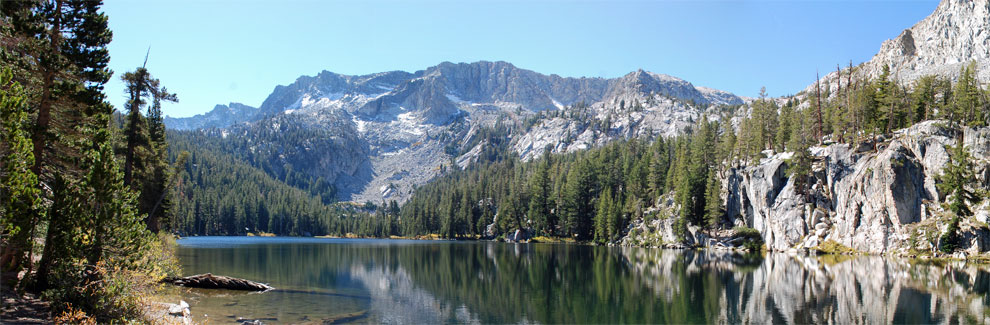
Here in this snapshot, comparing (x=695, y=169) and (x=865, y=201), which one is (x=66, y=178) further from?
(x=695, y=169)

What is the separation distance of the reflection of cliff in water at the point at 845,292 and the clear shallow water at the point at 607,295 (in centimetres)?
7

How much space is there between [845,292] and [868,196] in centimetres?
5031

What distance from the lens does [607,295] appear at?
1335 inches

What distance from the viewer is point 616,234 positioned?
111688mm

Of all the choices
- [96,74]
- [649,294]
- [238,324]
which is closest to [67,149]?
[96,74]

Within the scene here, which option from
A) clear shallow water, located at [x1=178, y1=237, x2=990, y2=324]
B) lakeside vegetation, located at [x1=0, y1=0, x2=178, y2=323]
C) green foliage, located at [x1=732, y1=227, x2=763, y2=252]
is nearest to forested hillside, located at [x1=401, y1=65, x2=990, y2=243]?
green foliage, located at [x1=732, y1=227, x2=763, y2=252]

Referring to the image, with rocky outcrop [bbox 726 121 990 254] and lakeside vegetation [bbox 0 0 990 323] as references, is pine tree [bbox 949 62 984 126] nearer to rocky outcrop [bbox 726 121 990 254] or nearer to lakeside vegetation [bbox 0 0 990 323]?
lakeside vegetation [bbox 0 0 990 323]

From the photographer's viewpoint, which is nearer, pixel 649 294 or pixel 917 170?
pixel 649 294

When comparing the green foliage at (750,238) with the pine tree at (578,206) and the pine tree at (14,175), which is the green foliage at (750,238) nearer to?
the pine tree at (578,206)

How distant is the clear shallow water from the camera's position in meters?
26.3

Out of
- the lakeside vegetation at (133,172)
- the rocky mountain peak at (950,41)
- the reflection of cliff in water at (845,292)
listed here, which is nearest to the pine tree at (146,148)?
the lakeside vegetation at (133,172)

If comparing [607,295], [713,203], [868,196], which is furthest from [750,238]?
[607,295]

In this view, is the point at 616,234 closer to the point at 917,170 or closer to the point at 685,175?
the point at 685,175

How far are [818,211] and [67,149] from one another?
92.9m
